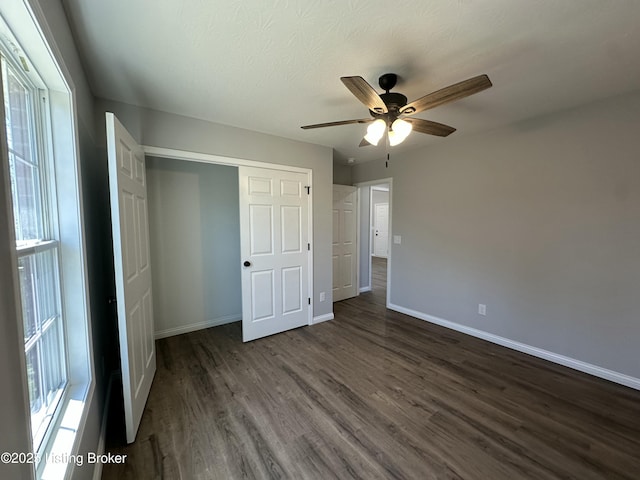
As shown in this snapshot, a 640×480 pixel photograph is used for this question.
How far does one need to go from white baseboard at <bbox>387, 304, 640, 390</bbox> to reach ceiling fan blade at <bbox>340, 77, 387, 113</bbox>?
2835 mm

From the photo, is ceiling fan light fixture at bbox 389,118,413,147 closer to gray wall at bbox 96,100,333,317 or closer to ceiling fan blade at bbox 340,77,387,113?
ceiling fan blade at bbox 340,77,387,113

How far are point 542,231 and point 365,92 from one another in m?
2.40

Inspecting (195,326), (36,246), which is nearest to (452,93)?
(36,246)

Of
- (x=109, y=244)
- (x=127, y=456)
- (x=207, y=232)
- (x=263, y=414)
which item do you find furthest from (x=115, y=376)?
(x=207, y=232)

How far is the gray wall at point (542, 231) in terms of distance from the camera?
7.33ft

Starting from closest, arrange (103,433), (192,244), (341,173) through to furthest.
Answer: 1. (103,433)
2. (192,244)
3. (341,173)

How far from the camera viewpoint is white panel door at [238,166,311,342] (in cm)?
299

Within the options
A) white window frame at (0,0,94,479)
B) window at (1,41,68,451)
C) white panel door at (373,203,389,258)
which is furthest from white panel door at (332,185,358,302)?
white panel door at (373,203,389,258)

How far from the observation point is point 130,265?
177 cm

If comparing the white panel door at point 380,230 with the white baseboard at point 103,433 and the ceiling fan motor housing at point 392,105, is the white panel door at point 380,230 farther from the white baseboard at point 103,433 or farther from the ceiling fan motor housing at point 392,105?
the white baseboard at point 103,433

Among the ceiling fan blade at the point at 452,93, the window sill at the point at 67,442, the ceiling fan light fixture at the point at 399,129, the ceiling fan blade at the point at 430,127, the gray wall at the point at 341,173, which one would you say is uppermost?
the gray wall at the point at 341,173

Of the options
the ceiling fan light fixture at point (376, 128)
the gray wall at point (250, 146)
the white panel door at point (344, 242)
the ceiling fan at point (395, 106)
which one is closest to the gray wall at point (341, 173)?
the white panel door at point (344, 242)

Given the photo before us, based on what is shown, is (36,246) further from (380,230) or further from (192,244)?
(380,230)

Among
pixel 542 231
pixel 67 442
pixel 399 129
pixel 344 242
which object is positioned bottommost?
pixel 67 442
